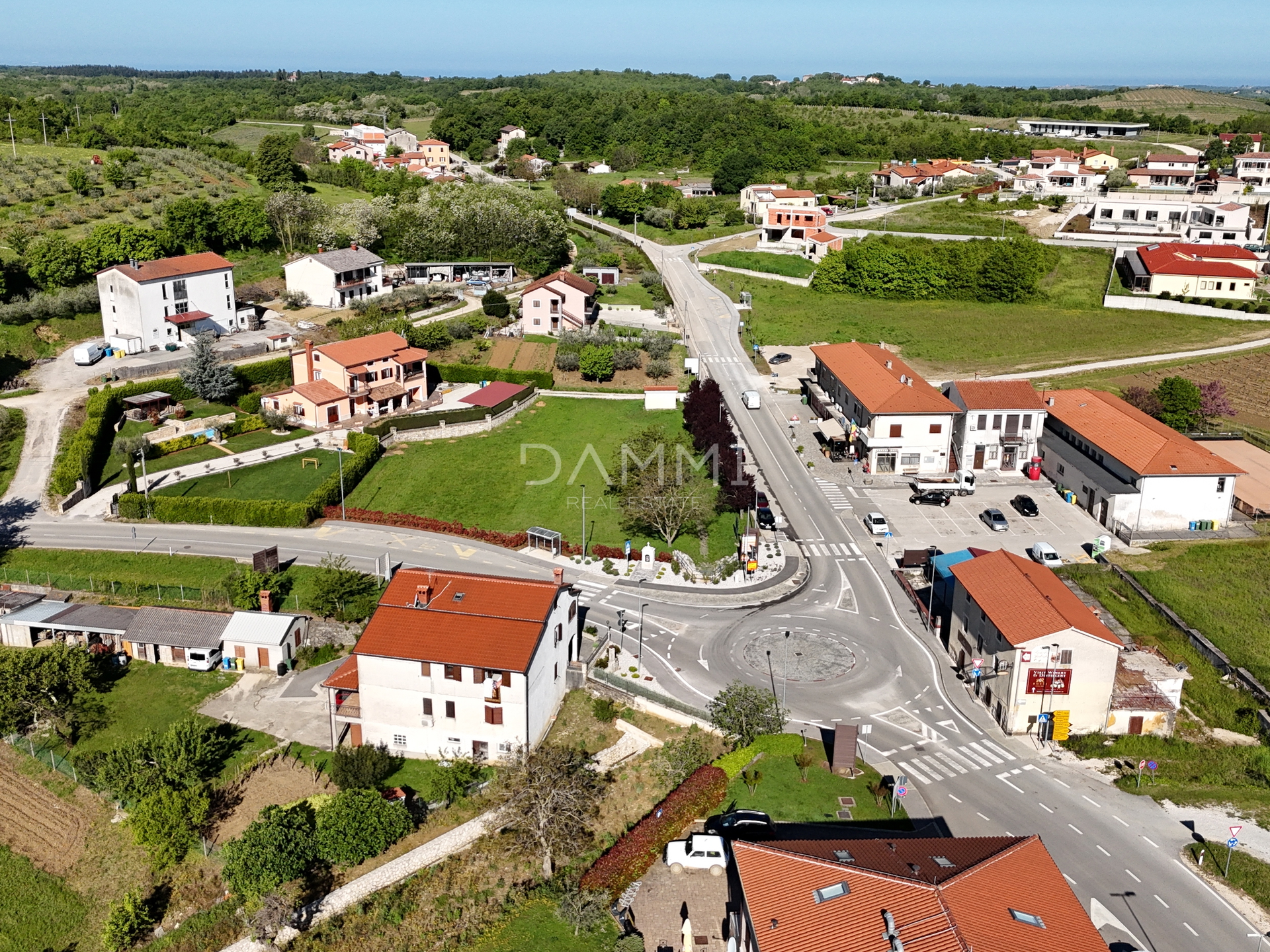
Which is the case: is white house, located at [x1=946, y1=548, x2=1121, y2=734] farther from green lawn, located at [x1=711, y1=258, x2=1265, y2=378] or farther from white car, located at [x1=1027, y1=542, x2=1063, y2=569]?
green lawn, located at [x1=711, y1=258, x2=1265, y2=378]

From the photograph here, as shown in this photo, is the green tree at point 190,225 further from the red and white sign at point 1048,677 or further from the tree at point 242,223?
the red and white sign at point 1048,677

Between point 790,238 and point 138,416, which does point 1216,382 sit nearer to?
point 790,238

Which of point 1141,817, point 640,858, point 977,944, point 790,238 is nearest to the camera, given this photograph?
point 977,944

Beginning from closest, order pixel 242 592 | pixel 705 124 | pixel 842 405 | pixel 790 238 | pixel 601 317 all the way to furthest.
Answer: pixel 242 592
pixel 842 405
pixel 601 317
pixel 790 238
pixel 705 124

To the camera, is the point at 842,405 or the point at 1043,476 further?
the point at 842,405

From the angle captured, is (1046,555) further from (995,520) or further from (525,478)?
(525,478)

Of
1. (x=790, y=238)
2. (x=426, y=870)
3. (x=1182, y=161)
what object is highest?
(x=1182, y=161)

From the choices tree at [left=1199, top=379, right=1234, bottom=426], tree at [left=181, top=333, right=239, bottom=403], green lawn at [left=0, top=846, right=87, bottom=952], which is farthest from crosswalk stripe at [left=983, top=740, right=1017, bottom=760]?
tree at [left=181, top=333, right=239, bottom=403]

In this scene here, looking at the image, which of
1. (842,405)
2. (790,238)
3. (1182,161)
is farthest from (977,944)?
(1182,161)

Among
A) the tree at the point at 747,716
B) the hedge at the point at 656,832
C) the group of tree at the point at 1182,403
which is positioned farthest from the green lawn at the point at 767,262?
the hedge at the point at 656,832
